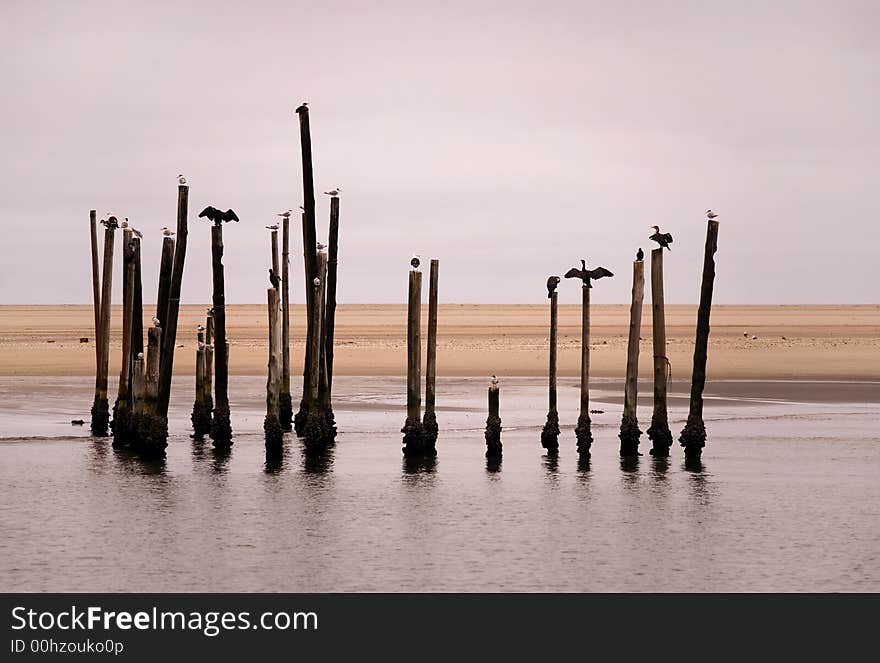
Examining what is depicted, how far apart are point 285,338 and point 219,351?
3845 millimetres

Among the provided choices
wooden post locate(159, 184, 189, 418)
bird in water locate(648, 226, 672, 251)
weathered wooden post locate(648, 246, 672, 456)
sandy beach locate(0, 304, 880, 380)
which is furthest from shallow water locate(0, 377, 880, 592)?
sandy beach locate(0, 304, 880, 380)

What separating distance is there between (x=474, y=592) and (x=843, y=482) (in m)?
10.1

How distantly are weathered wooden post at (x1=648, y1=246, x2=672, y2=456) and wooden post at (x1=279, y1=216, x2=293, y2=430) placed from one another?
8.20m

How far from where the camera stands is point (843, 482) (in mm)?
22719

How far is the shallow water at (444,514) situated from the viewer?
15.8m

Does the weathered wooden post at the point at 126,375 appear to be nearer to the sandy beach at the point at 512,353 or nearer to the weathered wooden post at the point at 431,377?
the weathered wooden post at the point at 431,377

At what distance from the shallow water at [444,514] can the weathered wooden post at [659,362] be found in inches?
20.2

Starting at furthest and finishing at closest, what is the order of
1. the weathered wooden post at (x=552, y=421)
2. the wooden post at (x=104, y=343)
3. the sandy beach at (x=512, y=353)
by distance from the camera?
the sandy beach at (x=512, y=353)
the wooden post at (x=104, y=343)
the weathered wooden post at (x=552, y=421)

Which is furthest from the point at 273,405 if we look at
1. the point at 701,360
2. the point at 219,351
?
the point at 701,360

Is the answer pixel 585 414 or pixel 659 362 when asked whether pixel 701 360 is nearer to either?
pixel 659 362

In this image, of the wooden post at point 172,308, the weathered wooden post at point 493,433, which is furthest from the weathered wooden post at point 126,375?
the weathered wooden post at point 493,433
